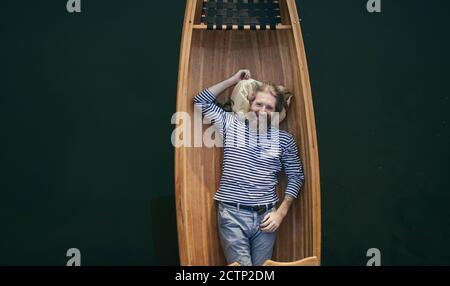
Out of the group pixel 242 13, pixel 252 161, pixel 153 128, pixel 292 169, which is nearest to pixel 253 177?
pixel 252 161

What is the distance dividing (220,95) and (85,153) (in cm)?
79

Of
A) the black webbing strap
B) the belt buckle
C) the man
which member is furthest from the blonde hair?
the belt buckle

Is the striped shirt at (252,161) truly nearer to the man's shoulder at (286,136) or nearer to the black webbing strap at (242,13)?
the man's shoulder at (286,136)

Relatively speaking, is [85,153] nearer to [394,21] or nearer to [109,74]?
[109,74]

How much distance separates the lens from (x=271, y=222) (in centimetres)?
233

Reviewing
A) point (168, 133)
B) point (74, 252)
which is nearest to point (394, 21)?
point (168, 133)

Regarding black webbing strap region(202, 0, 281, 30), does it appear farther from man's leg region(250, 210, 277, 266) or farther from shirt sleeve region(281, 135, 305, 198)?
man's leg region(250, 210, 277, 266)

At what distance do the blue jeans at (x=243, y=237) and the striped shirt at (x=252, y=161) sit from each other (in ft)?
0.18

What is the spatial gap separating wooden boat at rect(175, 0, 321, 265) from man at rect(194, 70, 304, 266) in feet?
0.25

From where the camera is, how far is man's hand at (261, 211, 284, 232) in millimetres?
2322

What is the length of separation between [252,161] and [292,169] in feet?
0.61

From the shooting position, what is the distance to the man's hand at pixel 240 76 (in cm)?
248

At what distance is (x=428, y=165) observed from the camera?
2.74 meters

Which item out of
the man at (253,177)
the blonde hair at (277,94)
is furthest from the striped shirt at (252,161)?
the blonde hair at (277,94)
